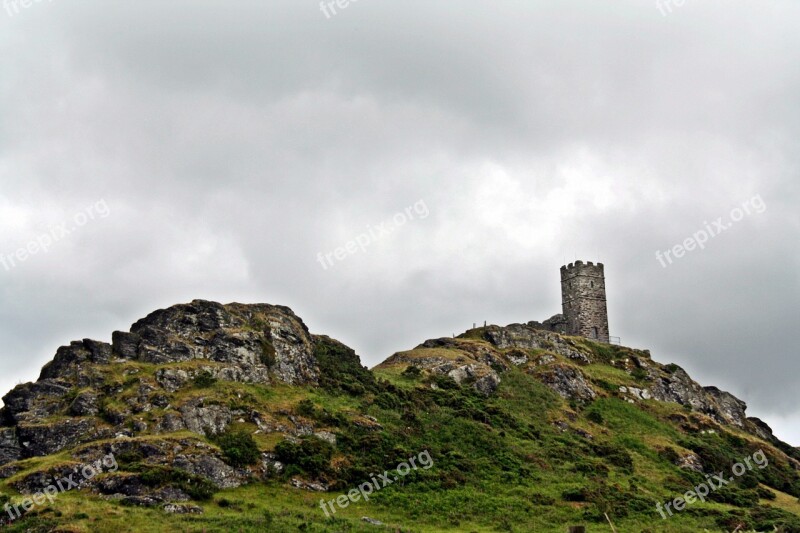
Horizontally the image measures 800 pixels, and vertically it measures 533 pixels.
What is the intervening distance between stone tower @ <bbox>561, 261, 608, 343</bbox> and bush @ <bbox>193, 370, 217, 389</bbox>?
66051 millimetres

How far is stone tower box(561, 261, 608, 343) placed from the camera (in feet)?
359

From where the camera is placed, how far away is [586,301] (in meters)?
111

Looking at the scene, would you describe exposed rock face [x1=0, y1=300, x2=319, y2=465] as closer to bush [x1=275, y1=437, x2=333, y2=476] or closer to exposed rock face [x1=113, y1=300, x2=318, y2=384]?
exposed rock face [x1=113, y1=300, x2=318, y2=384]

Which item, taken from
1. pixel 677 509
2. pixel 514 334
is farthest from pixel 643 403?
pixel 677 509

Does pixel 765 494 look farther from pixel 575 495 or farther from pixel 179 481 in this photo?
pixel 179 481

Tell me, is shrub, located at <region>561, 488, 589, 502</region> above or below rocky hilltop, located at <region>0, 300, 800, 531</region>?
below

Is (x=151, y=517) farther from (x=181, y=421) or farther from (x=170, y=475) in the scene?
(x=181, y=421)

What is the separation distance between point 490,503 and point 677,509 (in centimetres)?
1629

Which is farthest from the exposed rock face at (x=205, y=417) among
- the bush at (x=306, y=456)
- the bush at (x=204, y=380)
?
the bush at (x=306, y=456)

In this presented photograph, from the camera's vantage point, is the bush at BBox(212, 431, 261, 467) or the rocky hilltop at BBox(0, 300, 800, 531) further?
the bush at BBox(212, 431, 261, 467)

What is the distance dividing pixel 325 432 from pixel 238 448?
27.4ft

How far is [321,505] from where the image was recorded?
159 feet

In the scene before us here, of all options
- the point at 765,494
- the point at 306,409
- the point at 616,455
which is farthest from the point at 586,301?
the point at 306,409

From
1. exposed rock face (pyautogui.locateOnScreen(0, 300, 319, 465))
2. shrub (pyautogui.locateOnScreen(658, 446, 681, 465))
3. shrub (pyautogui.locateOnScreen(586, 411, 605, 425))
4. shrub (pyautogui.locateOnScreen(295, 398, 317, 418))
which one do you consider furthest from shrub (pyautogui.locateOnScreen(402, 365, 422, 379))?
shrub (pyautogui.locateOnScreen(658, 446, 681, 465))
